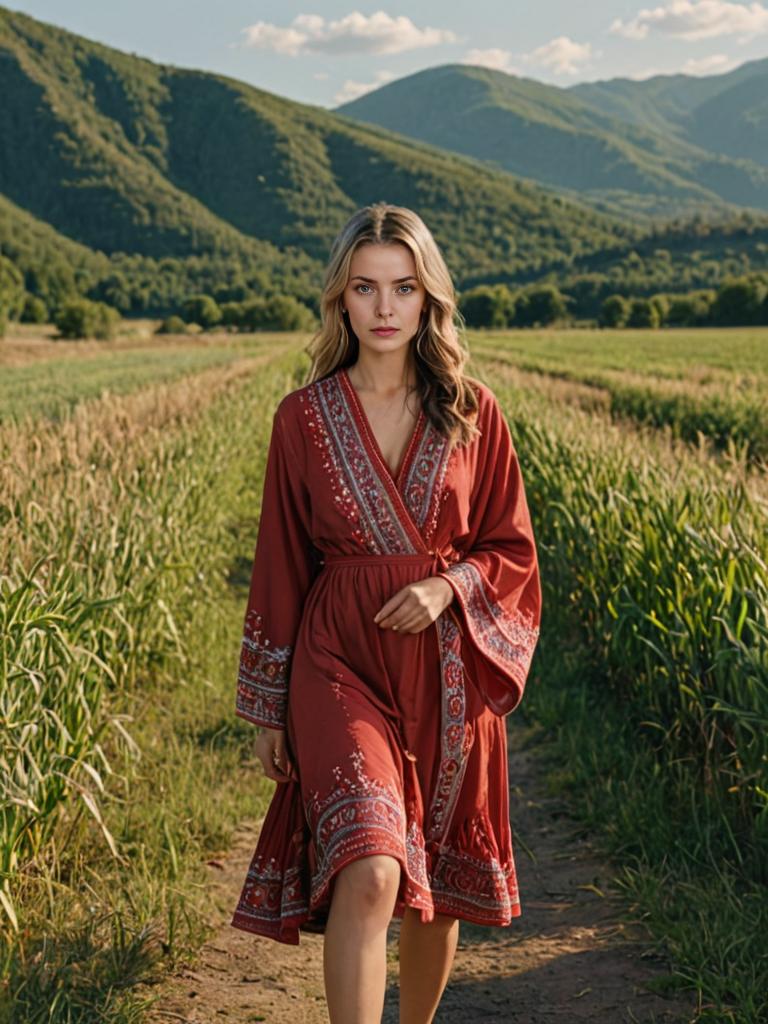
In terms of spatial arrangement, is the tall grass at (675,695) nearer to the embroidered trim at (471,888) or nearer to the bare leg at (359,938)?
the embroidered trim at (471,888)

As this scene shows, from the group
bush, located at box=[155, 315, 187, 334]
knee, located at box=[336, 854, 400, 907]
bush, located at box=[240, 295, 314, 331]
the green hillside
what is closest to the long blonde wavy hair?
knee, located at box=[336, 854, 400, 907]

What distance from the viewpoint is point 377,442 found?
2.53m

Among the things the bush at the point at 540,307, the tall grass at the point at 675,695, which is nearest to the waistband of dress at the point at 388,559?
the tall grass at the point at 675,695

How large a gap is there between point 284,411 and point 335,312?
10.2 inches

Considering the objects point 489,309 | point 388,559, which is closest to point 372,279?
point 388,559

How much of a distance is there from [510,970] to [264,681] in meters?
1.37

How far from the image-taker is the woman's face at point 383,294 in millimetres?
2469

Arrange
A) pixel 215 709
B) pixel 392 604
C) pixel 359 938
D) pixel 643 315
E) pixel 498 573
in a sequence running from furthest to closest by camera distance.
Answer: pixel 643 315 < pixel 215 709 < pixel 498 573 < pixel 392 604 < pixel 359 938

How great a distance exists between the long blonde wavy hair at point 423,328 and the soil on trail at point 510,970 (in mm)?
1574

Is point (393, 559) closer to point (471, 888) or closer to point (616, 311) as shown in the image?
point (471, 888)

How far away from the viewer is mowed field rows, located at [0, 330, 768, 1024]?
3.04m

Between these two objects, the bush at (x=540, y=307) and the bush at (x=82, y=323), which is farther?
the bush at (x=540, y=307)

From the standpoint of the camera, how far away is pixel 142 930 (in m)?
3.11

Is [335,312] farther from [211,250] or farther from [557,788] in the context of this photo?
[211,250]
